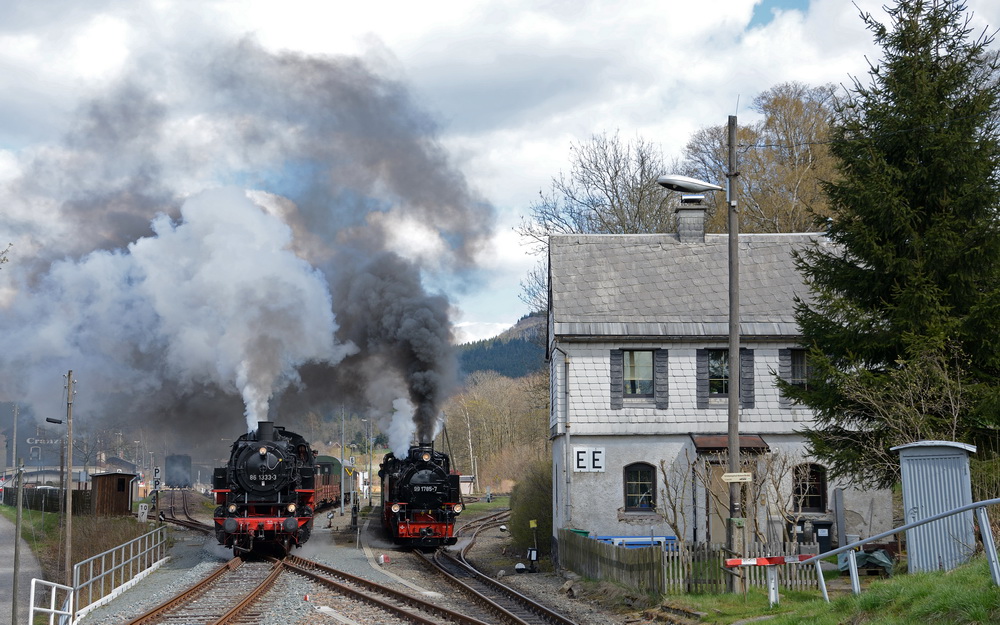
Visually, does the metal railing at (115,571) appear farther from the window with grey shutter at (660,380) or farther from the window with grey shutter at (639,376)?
the window with grey shutter at (660,380)

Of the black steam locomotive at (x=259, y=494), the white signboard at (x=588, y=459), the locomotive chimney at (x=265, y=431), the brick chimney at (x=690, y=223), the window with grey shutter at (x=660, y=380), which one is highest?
the brick chimney at (x=690, y=223)

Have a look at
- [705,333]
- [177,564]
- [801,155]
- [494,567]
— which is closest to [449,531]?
[494,567]

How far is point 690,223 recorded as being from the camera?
25.0m

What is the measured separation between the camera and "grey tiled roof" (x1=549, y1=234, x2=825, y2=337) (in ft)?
74.5

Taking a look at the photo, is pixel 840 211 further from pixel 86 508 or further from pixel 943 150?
pixel 86 508

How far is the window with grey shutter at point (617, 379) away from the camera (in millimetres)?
22578

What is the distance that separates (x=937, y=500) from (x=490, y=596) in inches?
336

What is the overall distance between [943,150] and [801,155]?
2297 centimetres

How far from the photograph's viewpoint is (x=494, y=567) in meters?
24.6

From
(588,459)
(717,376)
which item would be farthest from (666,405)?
(588,459)

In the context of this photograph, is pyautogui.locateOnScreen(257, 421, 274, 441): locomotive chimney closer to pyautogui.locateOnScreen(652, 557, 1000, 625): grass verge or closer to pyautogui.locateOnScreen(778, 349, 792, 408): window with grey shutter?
pyautogui.locateOnScreen(778, 349, 792, 408): window with grey shutter

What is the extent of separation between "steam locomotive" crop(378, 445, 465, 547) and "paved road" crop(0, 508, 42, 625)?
31.5 feet

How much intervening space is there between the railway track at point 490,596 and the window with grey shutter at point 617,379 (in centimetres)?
507

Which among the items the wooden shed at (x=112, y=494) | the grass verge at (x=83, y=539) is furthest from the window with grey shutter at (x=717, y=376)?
the wooden shed at (x=112, y=494)
